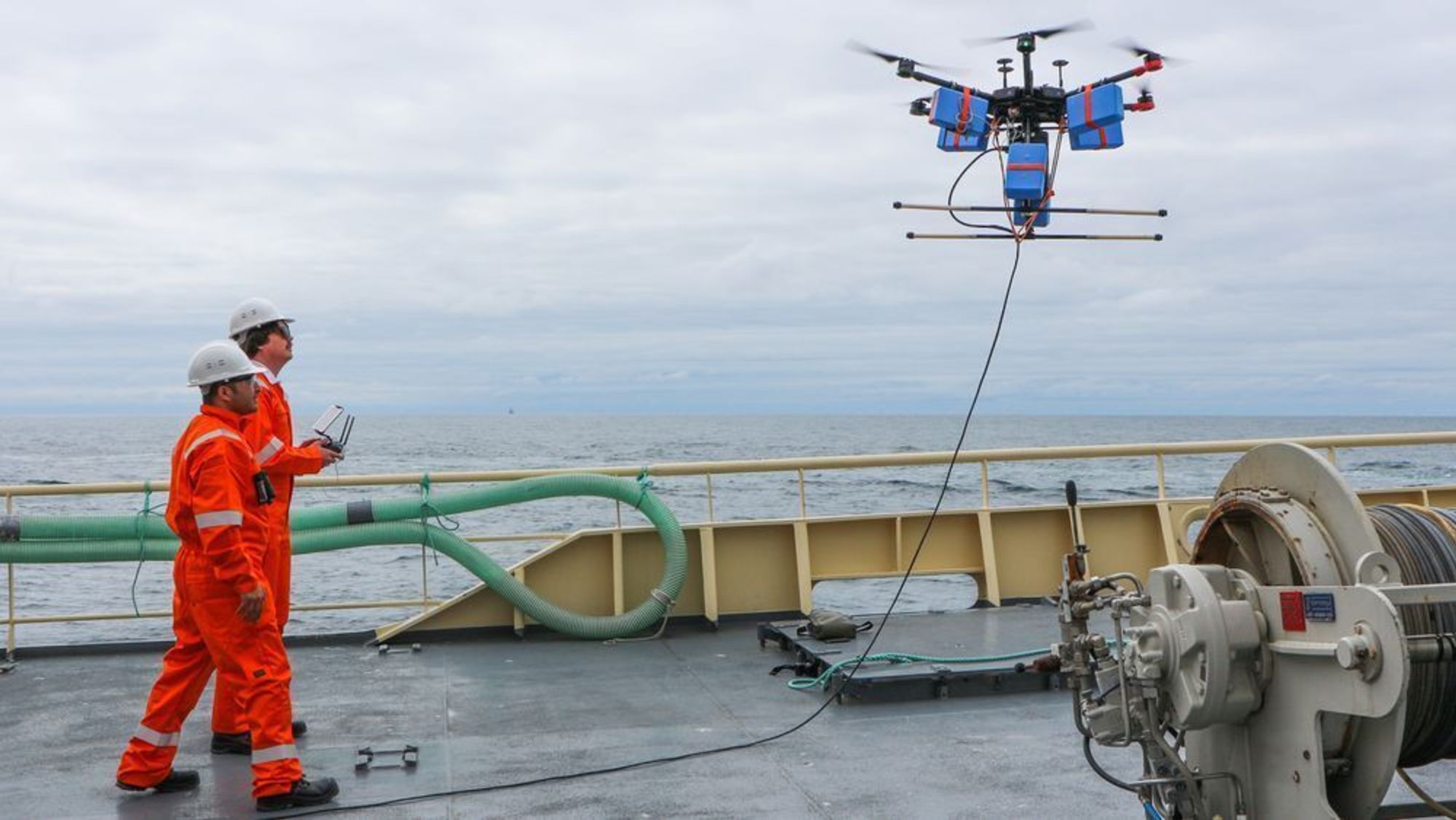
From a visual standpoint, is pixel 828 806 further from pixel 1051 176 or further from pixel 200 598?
pixel 1051 176

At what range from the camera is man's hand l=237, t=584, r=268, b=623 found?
485 centimetres

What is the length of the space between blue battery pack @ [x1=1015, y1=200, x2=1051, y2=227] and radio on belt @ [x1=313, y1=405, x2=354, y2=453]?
162 inches

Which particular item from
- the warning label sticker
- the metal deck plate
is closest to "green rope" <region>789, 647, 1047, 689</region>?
the metal deck plate

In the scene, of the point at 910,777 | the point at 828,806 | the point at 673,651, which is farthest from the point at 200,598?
the point at 673,651

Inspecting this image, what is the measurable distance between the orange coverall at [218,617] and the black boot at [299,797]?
0.09ft

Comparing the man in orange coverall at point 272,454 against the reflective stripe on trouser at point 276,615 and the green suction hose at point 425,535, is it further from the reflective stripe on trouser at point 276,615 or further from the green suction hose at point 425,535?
the green suction hose at point 425,535

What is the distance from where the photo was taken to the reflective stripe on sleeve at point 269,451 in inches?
211

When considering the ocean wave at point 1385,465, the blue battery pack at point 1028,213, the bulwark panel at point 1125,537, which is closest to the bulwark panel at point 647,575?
the bulwark panel at point 1125,537

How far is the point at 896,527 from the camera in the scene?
8.75 metres

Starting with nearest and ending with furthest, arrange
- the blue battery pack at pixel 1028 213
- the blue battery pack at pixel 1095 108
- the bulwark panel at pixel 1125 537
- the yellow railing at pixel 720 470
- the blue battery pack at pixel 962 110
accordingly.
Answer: the yellow railing at pixel 720 470, the blue battery pack at pixel 1028 213, the blue battery pack at pixel 1095 108, the blue battery pack at pixel 962 110, the bulwark panel at pixel 1125 537

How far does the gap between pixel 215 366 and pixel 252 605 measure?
908 mm

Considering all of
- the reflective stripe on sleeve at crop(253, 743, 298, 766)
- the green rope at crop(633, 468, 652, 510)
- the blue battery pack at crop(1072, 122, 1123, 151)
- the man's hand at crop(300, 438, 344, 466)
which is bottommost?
the reflective stripe on sleeve at crop(253, 743, 298, 766)

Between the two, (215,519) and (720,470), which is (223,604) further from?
(720,470)

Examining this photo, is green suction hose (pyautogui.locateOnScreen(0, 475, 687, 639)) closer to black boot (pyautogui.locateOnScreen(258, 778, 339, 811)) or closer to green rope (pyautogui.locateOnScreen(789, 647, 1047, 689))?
green rope (pyautogui.locateOnScreen(789, 647, 1047, 689))
